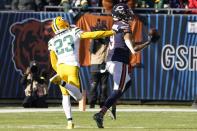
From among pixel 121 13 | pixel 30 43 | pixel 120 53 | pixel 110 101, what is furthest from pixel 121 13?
pixel 30 43

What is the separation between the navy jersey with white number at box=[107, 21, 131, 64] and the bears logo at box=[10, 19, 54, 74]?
26.1ft

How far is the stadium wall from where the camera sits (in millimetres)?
22797

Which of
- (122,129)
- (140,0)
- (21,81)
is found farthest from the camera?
(140,0)

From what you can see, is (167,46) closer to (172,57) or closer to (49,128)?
(172,57)

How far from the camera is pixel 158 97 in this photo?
2308 cm

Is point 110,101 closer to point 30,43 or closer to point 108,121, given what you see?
point 108,121

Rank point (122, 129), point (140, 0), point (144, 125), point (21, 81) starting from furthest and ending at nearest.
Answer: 1. point (140, 0)
2. point (21, 81)
3. point (144, 125)
4. point (122, 129)

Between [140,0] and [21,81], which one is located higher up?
[140,0]

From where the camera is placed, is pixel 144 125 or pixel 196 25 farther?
pixel 196 25

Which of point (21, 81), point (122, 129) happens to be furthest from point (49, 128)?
point (21, 81)

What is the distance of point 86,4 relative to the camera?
76.2ft

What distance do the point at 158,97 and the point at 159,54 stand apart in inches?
46.3

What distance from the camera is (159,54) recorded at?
905 inches

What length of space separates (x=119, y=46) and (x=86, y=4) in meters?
8.45
